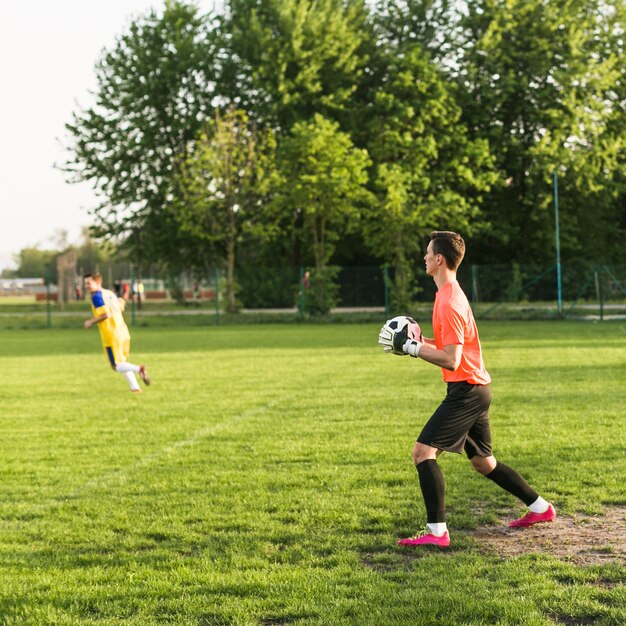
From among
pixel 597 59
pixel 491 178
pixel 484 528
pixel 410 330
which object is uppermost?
pixel 597 59

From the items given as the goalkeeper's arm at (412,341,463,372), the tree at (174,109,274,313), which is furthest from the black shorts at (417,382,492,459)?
the tree at (174,109,274,313)

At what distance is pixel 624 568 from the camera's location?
16.1ft

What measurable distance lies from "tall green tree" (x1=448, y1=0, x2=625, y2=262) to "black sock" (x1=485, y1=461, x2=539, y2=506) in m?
35.5

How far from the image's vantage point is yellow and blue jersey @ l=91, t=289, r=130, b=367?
1420 centimetres

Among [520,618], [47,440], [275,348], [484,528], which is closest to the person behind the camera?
[520,618]

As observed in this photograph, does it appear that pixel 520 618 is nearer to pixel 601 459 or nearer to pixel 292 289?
pixel 601 459

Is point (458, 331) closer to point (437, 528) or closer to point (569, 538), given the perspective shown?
point (437, 528)

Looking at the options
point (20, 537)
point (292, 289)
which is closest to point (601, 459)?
point (20, 537)

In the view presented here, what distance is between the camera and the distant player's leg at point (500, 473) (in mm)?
5727

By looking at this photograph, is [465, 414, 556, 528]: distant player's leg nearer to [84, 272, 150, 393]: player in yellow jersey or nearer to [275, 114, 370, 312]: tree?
[84, 272, 150, 393]: player in yellow jersey

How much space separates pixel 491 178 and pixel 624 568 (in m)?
35.4

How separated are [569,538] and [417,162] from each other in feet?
110

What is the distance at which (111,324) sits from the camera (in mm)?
14391

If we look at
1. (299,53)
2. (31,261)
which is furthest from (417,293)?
(31,261)
